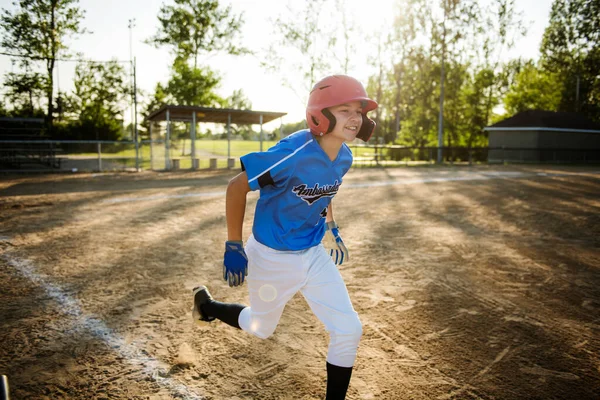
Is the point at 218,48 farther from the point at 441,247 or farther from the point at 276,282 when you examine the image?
the point at 276,282

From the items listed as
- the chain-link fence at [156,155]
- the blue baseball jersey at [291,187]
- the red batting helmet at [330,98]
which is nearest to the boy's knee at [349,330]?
the blue baseball jersey at [291,187]

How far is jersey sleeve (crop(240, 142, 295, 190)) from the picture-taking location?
243 centimetres

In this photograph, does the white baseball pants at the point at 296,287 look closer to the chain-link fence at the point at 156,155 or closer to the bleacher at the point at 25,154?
the chain-link fence at the point at 156,155

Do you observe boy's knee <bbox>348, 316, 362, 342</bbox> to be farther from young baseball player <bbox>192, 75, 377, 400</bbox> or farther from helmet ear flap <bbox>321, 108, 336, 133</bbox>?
helmet ear flap <bbox>321, 108, 336, 133</bbox>

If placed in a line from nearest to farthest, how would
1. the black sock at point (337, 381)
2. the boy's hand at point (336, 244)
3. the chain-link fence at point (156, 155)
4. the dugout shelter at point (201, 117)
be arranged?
the black sock at point (337, 381) < the boy's hand at point (336, 244) < the chain-link fence at point (156, 155) < the dugout shelter at point (201, 117)

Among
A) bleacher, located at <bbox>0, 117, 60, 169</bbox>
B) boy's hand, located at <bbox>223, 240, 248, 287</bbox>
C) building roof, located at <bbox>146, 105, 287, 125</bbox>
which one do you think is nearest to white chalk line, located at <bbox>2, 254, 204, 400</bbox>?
boy's hand, located at <bbox>223, 240, 248, 287</bbox>

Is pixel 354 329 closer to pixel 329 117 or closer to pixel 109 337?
pixel 329 117

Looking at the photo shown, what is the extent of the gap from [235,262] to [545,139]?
41087mm

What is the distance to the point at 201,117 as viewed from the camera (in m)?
25.7

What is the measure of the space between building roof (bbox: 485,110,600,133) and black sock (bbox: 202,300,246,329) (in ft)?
130

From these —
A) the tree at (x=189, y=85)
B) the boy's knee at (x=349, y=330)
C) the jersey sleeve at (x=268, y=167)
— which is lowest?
the boy's knee at (x=349, y=330)

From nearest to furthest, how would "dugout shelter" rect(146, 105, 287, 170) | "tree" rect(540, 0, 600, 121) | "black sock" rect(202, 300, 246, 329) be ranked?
"black sock" rect(202, 300, 246, 329) < "dugout shelter" rect(146, 105, 287, 170) < "tree" rect(540, 0, 600, 121)

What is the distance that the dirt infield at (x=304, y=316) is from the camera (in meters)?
2.77

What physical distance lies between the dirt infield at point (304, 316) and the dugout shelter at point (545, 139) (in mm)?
30037
